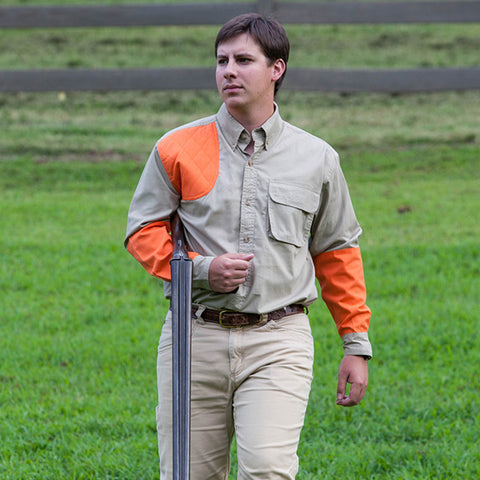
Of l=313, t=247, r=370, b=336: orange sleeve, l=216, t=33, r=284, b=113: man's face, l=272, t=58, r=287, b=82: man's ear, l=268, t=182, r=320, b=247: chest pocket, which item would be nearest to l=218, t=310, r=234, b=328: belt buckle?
l=268, t=182, r=320, b=247: chest pocket

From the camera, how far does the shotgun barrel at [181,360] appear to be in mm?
2578

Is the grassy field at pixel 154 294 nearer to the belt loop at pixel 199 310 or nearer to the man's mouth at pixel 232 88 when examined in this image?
the belt loop at pixel 199 310

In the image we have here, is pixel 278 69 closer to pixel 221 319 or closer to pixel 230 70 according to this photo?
pixel 230 70

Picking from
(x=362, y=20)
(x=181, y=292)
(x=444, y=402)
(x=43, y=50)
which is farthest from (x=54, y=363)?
(x=43, y=50)

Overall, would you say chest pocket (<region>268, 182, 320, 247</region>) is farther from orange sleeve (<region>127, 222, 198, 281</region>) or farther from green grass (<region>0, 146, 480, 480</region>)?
green grass (<region>0, 146, 480, 480</region>)

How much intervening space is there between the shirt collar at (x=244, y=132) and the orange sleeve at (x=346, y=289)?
1.43 ft

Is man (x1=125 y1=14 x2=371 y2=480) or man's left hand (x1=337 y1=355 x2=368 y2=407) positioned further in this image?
man's left hand (x1=337 y1=355 x2=368 y2=407)

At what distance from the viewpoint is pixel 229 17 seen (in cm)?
949

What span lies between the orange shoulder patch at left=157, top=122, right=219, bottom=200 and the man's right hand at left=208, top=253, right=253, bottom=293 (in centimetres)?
25

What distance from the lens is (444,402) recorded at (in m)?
4.81

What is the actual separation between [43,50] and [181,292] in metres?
15.9

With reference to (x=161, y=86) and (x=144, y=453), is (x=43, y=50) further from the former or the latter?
(x=144, y=453)

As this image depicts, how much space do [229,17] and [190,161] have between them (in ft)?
22.7

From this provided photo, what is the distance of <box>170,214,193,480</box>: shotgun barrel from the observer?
2578 millimetres
